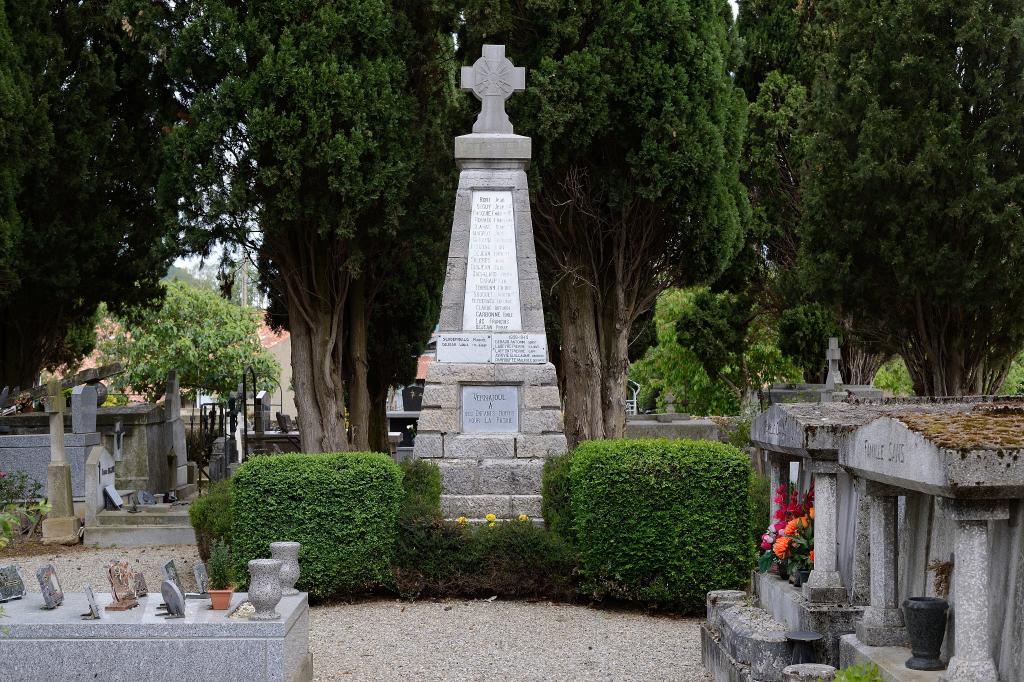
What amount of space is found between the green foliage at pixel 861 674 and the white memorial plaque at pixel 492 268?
776 centimetres

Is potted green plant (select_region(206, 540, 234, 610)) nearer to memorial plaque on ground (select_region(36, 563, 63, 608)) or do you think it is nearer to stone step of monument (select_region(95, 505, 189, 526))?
memorial plaque on ground (select_region(36, 563, 63, 608))

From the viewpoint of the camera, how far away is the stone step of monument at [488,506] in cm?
1232

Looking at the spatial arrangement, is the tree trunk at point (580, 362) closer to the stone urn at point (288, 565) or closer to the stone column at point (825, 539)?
the stone urn at point (288, 565)

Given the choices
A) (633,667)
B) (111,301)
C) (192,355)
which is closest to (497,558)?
(633,667)

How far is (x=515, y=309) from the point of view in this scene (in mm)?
13000

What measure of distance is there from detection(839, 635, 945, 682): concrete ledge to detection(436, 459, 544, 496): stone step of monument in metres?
6.48

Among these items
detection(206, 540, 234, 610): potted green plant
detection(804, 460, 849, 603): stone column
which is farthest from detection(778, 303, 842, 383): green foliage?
detection(804, 460, 849, 603): stone column

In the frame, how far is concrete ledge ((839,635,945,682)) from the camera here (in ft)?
17.1

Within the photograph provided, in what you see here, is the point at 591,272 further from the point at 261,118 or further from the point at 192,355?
the point at 192,355

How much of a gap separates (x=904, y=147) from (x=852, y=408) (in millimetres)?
10963

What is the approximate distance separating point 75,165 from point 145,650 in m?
13.0

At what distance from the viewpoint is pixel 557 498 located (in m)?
11.4

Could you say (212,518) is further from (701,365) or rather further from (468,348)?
(701,365)

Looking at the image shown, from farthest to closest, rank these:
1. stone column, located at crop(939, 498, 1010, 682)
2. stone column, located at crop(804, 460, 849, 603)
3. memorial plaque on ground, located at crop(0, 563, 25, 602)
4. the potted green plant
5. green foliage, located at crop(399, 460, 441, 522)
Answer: green foliage, located at crop(399, 460, 441, 522) → the potted green plant → memorial plaque on ground, located at crop(0, 563, 25, 602) → stone column, located at crop(804, 460, 849, 603) → stone column, located at crop(939, 498, 1010, 682)
